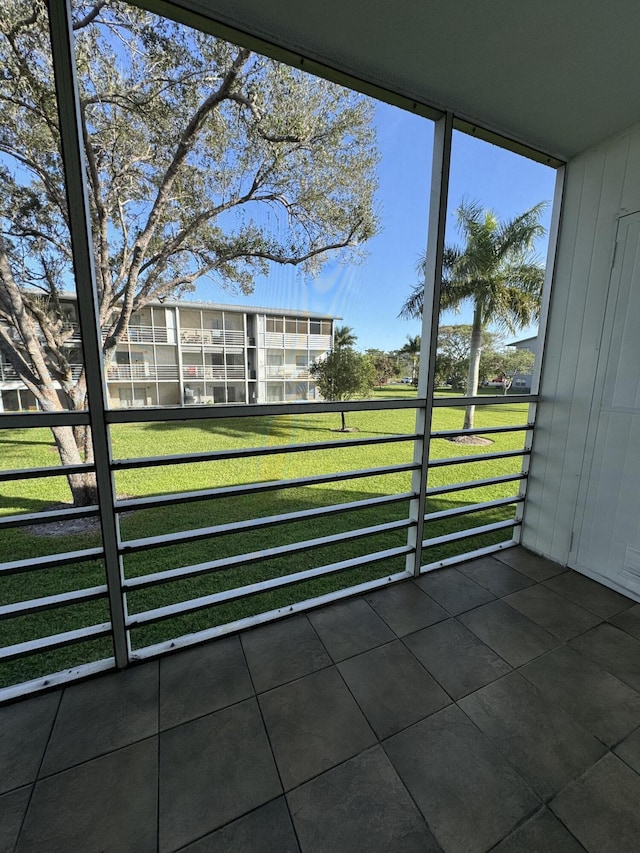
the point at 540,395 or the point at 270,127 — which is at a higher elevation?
the point at 270,127

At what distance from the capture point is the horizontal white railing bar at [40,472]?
4.28ft

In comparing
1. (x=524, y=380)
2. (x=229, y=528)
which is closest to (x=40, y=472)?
(x=229, y=528)

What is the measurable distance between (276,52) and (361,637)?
269 centimetres

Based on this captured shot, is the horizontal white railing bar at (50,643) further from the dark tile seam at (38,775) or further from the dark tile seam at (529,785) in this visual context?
the dark tile seam at (529,785)

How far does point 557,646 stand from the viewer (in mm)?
1732

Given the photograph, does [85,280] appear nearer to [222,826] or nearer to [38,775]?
[38,775]

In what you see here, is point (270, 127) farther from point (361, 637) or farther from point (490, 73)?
point (361, 637)

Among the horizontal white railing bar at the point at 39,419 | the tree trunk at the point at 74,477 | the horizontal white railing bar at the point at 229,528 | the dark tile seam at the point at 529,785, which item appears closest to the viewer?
the dark tile seam at the point at 529,785

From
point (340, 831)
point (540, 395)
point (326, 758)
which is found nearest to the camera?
point (340, 831)

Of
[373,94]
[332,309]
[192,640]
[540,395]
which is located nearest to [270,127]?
[373,94]

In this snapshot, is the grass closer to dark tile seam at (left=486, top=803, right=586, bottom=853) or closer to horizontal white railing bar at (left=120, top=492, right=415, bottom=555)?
horizontal white railing bar at (left=120, top=492, right=415, bottom=555)

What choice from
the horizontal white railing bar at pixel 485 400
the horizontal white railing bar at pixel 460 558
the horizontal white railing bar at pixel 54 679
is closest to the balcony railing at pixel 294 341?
the horizontal white railing bar at pixel 485 400

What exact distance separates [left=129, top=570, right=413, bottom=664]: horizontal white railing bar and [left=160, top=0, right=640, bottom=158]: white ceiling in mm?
2625

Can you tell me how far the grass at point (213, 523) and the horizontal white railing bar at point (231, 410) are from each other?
0.22 meters
